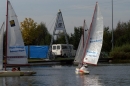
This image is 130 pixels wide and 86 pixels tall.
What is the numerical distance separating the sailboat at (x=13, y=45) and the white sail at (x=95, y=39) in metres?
6.86

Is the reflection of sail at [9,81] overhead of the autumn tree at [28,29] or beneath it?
beneath

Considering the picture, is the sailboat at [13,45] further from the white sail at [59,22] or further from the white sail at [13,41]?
the white sail at [59,22]

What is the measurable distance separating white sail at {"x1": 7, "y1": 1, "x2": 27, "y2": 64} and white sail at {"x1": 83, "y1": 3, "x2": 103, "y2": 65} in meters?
7.22

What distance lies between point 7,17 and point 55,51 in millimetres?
40948

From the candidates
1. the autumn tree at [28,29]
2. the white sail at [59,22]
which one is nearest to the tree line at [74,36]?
the autumn tree at [28,29]

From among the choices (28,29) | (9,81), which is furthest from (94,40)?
(28,29)

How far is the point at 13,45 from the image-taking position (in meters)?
43.4

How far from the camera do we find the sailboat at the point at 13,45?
42938 mm

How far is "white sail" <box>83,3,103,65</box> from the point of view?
43.5m

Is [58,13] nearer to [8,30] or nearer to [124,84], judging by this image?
[8,30]

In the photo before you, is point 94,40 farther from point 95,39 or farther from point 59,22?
point 59,22

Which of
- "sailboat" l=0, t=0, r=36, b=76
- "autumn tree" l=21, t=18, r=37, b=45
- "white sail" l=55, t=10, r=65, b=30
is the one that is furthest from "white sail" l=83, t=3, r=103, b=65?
"autumn tree" l=21, t=18, r=37, b=45

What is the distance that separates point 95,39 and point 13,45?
28.3ft

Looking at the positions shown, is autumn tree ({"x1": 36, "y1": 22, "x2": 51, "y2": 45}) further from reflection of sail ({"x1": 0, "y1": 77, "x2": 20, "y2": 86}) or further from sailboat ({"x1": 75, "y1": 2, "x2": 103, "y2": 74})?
reflection of sail ({"x1": 0, "y1": 77, "x2": 20, "y2": 86})
